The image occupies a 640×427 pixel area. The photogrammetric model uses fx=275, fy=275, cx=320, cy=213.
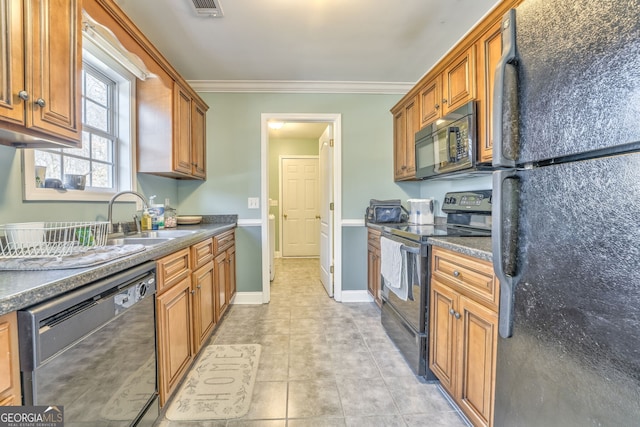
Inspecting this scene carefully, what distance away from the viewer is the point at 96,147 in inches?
78.7

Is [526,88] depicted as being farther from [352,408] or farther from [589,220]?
[352,408]

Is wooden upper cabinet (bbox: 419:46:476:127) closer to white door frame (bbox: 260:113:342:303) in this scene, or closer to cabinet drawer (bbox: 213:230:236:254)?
white door frame (bbox: 260:113:342:303)

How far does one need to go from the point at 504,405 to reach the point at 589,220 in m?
0.65

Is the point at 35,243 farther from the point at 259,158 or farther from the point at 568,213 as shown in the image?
the point at 259,158


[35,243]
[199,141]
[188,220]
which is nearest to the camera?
[35,243]

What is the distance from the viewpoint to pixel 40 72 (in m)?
1.01

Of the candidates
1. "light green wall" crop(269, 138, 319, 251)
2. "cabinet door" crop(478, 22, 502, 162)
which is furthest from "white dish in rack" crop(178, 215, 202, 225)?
"light green wall" crop(269, 138, 319, 251)

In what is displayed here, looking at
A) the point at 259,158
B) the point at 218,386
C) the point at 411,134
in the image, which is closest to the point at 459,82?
the point at 411,134

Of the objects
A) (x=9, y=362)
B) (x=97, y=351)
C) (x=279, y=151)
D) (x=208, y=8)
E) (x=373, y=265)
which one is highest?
(x=208, y=8)

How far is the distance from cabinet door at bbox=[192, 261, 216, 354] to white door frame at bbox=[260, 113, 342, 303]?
0.90m

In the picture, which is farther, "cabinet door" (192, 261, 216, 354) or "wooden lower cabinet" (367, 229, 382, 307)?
"wooden lower cabinet" (367, 229, 382, 307)

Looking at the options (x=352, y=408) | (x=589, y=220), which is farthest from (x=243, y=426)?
(x=589, y=220)

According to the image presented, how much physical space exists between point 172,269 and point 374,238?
1.94 m

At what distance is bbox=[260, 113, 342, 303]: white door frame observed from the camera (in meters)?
3.05
